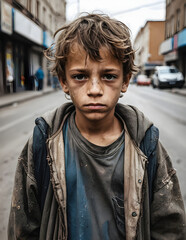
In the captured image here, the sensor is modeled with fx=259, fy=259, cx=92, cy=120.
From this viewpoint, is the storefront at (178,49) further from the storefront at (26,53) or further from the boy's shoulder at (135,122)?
the boy's shoulder at (135,122)

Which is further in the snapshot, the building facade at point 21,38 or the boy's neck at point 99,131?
the building facade at point 21,38

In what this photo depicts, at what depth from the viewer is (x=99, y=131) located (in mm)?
1350

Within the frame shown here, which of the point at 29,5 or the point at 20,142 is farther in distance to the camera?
the point at 29,5


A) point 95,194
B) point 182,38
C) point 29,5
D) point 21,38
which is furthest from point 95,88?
point 182,38

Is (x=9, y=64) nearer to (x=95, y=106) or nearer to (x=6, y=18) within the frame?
(x=6, y=18)

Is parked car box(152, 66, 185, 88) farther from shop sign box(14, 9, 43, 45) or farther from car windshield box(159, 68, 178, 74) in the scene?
A: shop sign box(14, 9, 43, 45)

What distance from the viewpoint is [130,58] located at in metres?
1.34

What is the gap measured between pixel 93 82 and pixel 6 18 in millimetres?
13211

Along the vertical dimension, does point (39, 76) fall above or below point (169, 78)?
above

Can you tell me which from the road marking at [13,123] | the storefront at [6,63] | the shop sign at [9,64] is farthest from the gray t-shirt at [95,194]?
the shop sign at [9,64]

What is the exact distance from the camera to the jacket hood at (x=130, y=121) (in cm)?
126

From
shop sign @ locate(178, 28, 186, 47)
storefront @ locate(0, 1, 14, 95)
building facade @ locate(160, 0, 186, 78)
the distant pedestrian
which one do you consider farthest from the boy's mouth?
building facade @ locate(160, 0, 186, 78)

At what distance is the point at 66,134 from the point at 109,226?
0.49m

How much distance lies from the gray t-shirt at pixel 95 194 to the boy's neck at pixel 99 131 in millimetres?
79
